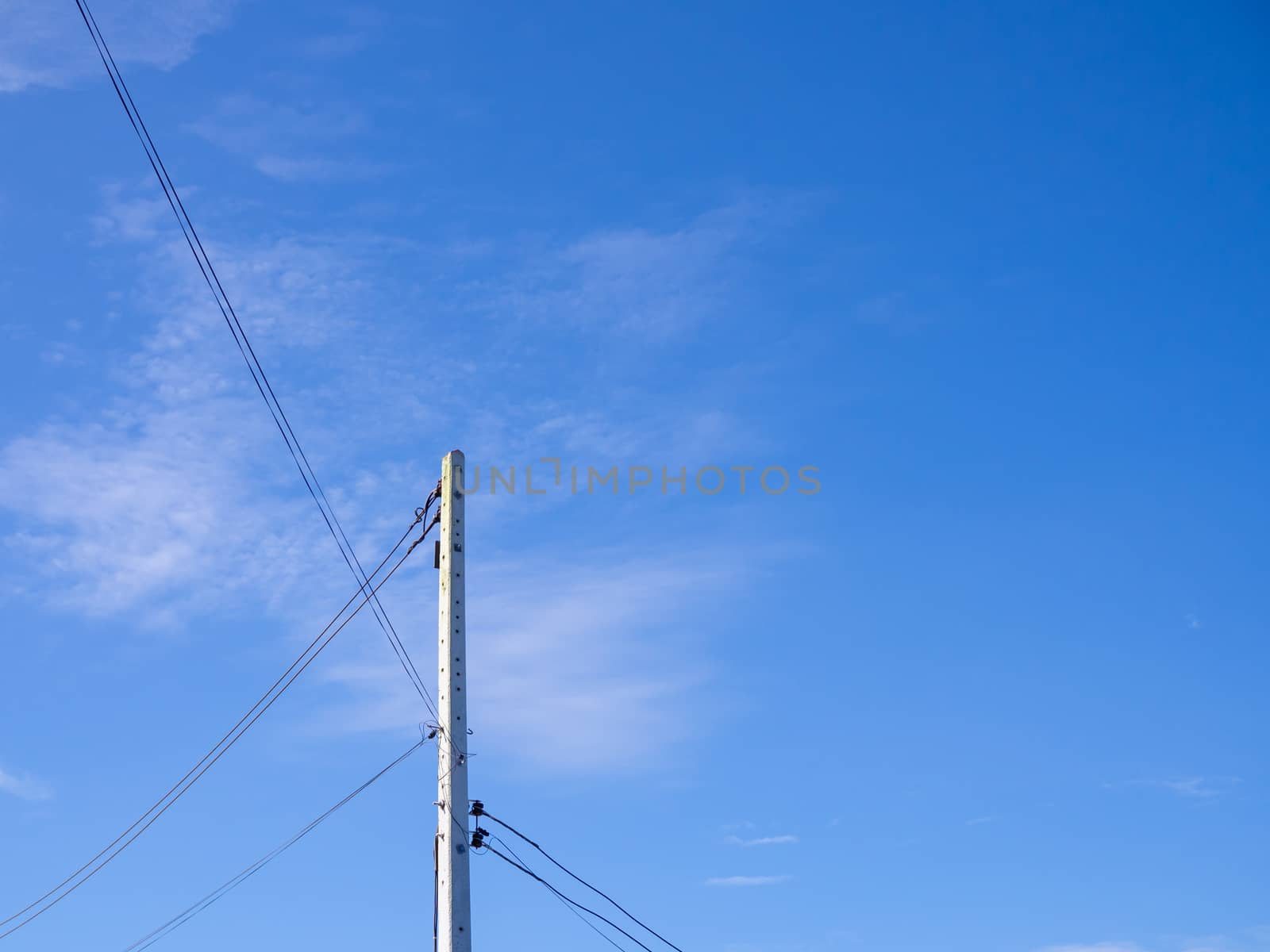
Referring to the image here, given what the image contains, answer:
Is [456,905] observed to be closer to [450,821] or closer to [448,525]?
[450,821]

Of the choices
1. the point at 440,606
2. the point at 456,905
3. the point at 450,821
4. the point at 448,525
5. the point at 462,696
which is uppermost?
the point at 448,525

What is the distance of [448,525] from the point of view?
16.1m

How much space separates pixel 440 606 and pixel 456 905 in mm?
3729

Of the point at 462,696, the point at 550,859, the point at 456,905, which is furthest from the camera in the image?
the point at 550,859

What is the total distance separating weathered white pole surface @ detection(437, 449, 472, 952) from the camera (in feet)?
46.5

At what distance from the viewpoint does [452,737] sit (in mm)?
14883

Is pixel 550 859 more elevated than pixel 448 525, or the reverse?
pixel 448 525

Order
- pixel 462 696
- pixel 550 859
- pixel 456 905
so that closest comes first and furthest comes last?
pixel 456 905 < pixel 462 696 < pixel 550 859

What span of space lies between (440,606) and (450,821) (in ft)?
8.97

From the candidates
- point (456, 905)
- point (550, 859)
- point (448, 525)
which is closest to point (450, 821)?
point (456, 905)

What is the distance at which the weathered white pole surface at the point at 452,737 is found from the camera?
14.2 m

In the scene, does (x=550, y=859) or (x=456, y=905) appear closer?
(x=456, y=905)

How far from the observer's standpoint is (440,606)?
15680 millimetres

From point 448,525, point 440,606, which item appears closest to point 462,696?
point 440,606
